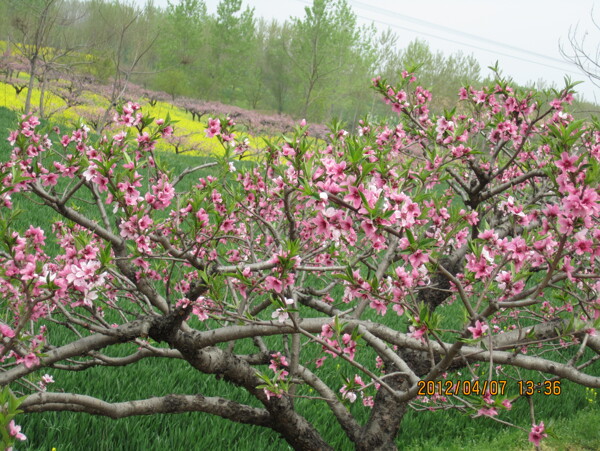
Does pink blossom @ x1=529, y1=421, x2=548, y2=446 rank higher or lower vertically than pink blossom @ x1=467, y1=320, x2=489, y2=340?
lower

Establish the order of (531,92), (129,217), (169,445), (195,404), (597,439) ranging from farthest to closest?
(597,439) < (531,92) < (169,445) < (195,404) < (129,217)

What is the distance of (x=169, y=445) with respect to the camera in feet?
9.30

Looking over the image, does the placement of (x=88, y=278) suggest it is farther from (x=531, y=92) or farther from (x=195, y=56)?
(x=195, y=56)

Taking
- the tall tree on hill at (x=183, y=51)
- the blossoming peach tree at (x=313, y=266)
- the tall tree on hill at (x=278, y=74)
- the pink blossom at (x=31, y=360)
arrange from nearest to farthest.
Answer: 1. the blossoming peach tree at (x=313, y=266)
2. the pink blossom at (x=31, y=360)
3. the tall tree on hill at (x=183, y=51)
4. the tall tree on hill at (x=278, y=74)

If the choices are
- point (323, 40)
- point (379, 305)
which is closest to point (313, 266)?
point (379, 305)

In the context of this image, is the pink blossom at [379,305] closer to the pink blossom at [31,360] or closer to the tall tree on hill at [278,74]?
the pink blossom at [31,360]

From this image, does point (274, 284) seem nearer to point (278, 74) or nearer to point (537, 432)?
point (537, 432)

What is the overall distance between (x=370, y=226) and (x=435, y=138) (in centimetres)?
186

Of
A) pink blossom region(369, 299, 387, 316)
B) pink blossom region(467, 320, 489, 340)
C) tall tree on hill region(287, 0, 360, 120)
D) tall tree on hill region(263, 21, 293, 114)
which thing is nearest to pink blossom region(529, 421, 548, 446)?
pink blossom region(467, 320, 489, 340)

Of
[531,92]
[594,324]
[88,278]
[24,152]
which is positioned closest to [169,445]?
[88,278]
